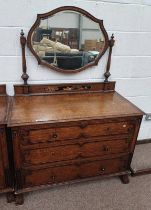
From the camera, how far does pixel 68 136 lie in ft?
4.93

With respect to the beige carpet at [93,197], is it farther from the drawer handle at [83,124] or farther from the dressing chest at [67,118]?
the drawer handle at [83,124]

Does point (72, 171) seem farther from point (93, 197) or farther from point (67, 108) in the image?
point (67, 108)

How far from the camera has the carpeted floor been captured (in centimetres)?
164

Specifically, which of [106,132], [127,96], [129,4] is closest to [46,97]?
[106,132]

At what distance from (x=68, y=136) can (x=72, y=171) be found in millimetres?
353

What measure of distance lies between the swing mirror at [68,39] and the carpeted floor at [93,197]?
3.40ft

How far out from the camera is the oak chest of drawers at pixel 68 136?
1.43 m

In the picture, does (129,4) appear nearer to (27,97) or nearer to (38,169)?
(27,97)

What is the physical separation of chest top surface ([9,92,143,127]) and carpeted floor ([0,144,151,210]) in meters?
0.72

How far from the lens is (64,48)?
1693mm

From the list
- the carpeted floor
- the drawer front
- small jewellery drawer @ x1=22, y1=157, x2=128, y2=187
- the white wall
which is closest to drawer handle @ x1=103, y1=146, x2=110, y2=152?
the drawer front

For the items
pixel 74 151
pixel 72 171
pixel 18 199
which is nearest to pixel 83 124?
pixel 74 151

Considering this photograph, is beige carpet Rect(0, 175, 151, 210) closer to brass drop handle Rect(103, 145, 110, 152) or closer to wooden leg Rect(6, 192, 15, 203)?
wooden leg Rect(6, 192, 15, 203)

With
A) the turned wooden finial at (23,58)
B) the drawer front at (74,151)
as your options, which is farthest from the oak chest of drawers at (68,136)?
the turned wooden finial at (23,58)
